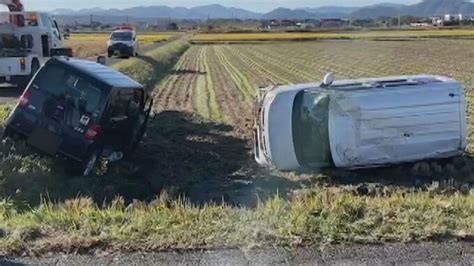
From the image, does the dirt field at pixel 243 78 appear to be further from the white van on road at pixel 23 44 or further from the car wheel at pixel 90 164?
the car wheel at pixel 90 164

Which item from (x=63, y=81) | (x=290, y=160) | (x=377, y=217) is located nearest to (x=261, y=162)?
(x=290, y=160)

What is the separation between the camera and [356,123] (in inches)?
402

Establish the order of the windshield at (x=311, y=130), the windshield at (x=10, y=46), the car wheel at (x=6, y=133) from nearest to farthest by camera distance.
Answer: the windshield at (x=311, y=130), the car wheel at (x=6, y=133), the windshield at (x=10, y=46)

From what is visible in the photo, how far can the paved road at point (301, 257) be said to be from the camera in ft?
16.1

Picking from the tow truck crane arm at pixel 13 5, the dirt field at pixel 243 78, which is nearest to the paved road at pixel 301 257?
the dirt field at pixel 243 78

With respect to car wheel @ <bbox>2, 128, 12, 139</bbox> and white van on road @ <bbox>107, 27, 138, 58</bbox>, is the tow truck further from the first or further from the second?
white van on road @ <bbox>107, 27, 138, 58</bbox>

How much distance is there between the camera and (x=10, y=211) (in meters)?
7.79

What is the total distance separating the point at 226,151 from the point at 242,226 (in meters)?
7.06

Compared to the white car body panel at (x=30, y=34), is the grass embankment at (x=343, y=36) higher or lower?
lower

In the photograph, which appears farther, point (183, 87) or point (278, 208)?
point (183, 87)

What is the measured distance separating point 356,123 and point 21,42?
16234 millimetres

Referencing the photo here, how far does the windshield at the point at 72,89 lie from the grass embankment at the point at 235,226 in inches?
151

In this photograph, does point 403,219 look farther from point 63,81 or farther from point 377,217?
point 63,81

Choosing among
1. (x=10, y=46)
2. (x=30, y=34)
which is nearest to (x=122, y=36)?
(x=30, y=34)
